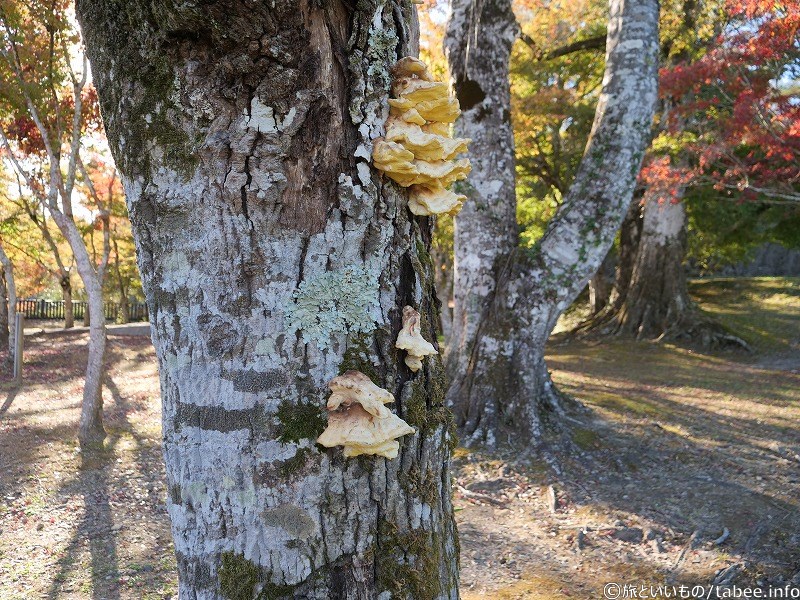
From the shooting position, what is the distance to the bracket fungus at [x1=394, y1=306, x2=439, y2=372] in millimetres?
1365

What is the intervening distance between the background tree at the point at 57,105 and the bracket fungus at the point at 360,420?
5.58m

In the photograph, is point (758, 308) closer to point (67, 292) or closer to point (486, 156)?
point (486, 156)

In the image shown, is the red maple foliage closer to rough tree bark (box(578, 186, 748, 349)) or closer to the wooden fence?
rough tree bark (box(578, 186, 748, 349))

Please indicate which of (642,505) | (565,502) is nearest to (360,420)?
(565,502)

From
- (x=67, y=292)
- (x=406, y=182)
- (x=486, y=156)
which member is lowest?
(x=406, y=182)

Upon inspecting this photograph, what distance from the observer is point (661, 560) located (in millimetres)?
3658

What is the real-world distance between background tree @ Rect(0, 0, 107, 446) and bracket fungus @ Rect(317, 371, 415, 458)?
558 centimetres

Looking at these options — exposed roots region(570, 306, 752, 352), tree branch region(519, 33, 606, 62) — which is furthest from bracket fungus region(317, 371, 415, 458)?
tree branch region(519, 33, 606, 62)

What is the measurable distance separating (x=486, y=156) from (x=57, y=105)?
5431 mm

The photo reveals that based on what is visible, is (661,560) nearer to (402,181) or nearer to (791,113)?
(402,181)

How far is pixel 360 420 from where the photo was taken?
4.28 ft

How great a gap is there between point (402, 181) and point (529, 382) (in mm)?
4338

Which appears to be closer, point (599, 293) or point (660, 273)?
point (660, 273)

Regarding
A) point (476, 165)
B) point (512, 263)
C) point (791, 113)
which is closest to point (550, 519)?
point (512, 263)
